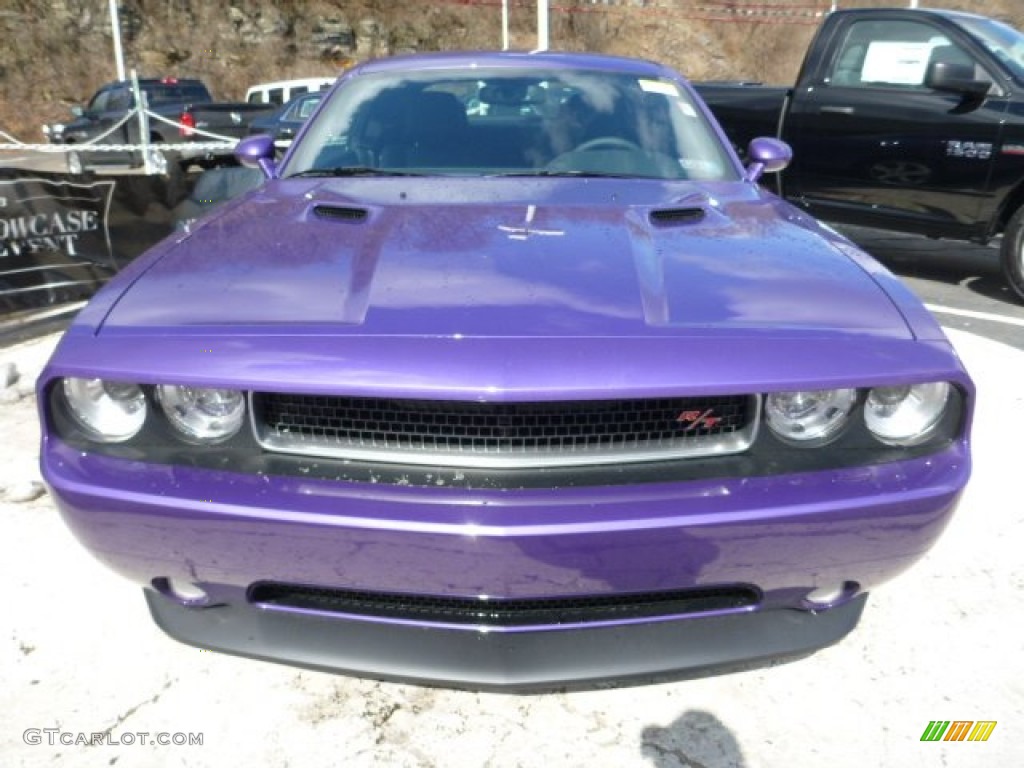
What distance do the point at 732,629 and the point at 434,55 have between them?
8.41ft

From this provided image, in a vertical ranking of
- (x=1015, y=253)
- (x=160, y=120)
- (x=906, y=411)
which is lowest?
(x=160, y=120)

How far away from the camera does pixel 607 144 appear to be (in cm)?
307

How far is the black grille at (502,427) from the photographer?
175 centimetres

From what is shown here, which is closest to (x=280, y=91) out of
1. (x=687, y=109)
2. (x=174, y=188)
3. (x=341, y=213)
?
(x=174, y=188)

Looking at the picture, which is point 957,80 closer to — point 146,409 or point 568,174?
point 568,174

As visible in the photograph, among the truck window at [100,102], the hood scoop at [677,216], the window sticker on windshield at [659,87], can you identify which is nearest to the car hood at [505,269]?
the hood scoop at [677,216]

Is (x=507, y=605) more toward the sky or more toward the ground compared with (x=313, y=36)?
more toward the sky

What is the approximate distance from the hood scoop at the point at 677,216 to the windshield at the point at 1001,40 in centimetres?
442

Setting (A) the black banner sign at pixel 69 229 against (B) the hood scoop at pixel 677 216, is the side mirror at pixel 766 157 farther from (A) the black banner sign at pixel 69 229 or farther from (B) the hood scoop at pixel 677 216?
(A) the black banner sign at pixel 69 229

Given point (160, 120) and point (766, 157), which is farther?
point (160, 120)

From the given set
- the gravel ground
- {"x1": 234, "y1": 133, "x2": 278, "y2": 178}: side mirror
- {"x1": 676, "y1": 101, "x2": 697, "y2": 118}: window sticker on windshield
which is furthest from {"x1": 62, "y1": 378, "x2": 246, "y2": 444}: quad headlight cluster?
{"x1": 676, "y1": 101, "x2": 697, "y2": 118}: window sticker on windshield

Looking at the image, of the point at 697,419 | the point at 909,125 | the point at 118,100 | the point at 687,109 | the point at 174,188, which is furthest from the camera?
the point at 118,100

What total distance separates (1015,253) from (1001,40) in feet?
4.92

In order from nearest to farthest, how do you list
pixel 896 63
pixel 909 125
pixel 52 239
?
pixel 52 239
pixel 909 125
pixel 896 63
